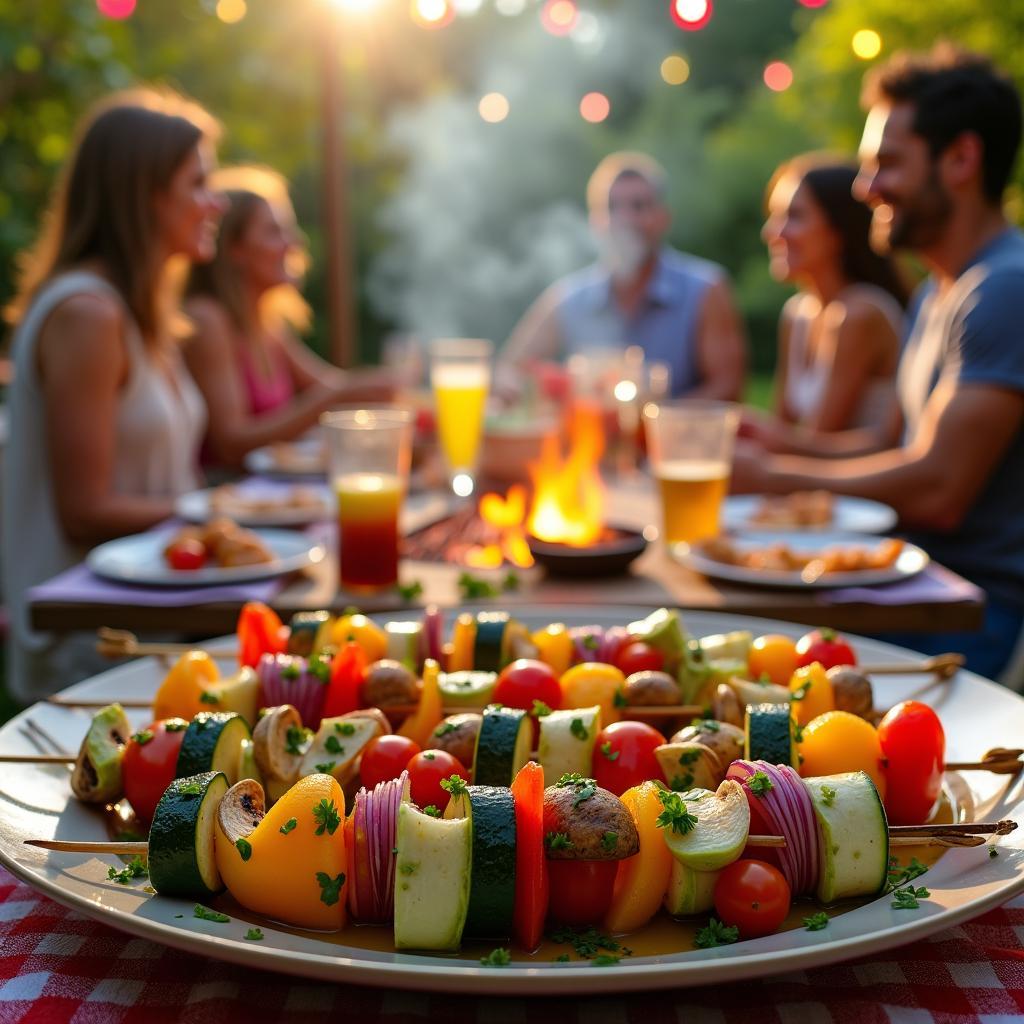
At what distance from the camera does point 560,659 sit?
5.60 feet

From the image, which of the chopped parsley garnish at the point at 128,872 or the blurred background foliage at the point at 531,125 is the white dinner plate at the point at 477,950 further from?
the blurred background foliage at the point at 531,125

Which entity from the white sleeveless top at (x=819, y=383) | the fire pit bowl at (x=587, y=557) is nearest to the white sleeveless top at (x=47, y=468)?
the fire pit bowl at (x=587, y=557)

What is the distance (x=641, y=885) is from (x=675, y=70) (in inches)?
806

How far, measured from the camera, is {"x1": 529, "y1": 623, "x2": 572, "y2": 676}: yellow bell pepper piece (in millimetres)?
1705

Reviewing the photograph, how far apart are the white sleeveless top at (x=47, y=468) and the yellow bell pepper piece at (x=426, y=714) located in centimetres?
180

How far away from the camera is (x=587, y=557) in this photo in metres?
2.48

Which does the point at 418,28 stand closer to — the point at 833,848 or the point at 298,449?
the point at 298,449

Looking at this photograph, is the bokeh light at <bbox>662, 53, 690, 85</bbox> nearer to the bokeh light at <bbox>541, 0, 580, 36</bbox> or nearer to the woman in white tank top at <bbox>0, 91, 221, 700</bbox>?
the bokeh light at <bbox>541, 0, 580, 36</bbox>

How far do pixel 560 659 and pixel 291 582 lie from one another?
0.98 m

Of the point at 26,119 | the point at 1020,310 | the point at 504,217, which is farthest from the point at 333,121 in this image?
the point at 504,217

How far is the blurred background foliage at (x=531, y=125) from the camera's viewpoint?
46.3 feet

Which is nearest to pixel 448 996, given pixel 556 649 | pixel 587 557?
pixel 556 649

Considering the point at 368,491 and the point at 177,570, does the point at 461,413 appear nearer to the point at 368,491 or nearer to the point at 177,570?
the point at 368,491

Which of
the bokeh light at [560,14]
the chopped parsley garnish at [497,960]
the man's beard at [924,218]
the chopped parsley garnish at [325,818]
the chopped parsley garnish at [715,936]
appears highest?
the bokeh light at [560,14]
